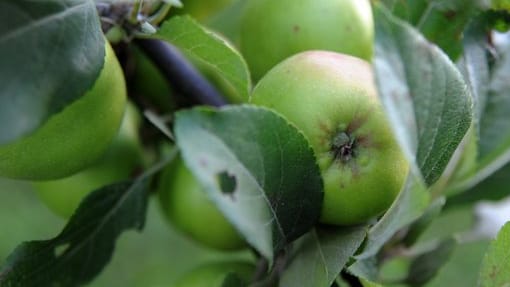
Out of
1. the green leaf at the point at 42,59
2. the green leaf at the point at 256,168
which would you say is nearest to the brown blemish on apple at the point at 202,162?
the green leaf at the point at 256,168

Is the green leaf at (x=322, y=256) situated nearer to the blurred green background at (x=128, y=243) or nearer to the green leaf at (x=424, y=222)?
the green leaf at (x=424, y=222)

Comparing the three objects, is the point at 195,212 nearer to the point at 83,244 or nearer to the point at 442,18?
the point at 83,244

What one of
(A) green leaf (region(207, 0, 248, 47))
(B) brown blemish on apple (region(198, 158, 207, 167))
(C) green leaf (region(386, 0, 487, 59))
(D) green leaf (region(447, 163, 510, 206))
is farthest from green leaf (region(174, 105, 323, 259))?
(A) green leaf (region(207, 0, 248, 47))

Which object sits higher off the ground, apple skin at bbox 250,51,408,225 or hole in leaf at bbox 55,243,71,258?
apple skin at bbox 250,51,408,225

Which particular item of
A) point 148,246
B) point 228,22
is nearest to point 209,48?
point 228,22

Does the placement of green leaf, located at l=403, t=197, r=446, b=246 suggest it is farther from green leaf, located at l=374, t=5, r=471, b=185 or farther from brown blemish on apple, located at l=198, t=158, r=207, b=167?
brown blemish on apple, located at l=198, t=158, r=207, b=167
